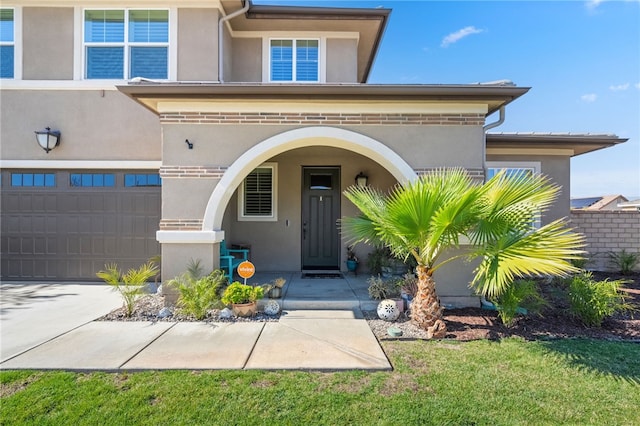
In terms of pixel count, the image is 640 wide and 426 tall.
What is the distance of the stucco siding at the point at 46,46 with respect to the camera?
8.22m

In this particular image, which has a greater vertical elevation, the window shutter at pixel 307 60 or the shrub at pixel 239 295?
the window shutter at pixel 307 60

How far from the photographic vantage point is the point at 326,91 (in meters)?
5.84

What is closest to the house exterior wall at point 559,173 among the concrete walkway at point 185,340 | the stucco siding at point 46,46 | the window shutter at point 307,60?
the window shutter at point 307,60

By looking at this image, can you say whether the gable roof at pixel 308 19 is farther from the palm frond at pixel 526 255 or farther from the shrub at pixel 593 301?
the shrub at pixel 593 301

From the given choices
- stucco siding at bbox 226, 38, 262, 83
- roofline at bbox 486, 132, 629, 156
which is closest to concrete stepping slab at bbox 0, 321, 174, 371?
stucco siding at bbox 226, 38, 262, 83

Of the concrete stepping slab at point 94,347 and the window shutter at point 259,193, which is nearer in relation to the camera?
the concrete stepping slab at point 94,347

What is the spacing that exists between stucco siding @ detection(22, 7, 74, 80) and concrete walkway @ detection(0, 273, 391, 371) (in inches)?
225

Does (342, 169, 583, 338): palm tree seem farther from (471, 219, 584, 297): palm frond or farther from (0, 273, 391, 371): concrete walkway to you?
(0, 273, 391, 371): concrete walkway

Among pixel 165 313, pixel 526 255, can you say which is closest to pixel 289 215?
pixel 165 313

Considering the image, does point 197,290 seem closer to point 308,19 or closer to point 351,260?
point 351,260

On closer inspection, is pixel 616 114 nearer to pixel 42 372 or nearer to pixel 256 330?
pixel 256 330

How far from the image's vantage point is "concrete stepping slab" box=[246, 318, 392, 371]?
396cm

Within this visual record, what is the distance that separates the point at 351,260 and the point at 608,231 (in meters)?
7.66

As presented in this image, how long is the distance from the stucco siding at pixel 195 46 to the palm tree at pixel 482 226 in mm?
6294
